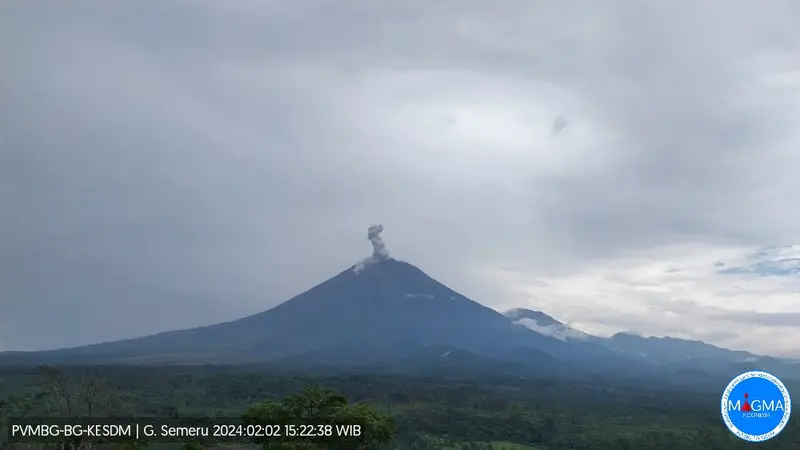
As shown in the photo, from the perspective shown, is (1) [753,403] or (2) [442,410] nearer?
(1) [753,403]

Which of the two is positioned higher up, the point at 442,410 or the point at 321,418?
the point at 321,418

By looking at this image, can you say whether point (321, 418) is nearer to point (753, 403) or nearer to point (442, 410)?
point (753, 403)

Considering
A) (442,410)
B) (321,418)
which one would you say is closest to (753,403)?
(321,418)

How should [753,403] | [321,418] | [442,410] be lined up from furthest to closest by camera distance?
1. [442,410]
2. [321,418]
3. [753,403]

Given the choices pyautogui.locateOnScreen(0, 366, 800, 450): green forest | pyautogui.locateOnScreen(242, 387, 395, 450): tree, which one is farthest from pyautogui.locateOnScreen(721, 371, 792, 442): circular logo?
pyautogui.locateOnScreen(0, 366, 800, 450): green forest

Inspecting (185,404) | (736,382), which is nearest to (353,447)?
(736,382)

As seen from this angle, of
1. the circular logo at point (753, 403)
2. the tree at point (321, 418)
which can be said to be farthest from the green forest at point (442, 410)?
the circular logo at point (753, 403)

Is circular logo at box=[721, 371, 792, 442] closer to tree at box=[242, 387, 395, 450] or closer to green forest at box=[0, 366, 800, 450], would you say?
tree at box=[242, 387, 395, 450]

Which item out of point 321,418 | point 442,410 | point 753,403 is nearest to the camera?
point 753,403
